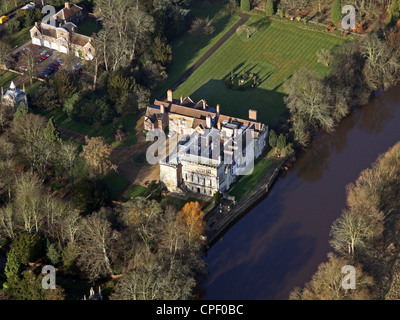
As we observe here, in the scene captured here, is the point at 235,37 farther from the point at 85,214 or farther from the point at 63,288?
the point at 63,288

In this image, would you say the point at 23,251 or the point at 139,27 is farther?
the point at 139,27

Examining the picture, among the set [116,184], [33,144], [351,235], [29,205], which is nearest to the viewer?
[351,235]

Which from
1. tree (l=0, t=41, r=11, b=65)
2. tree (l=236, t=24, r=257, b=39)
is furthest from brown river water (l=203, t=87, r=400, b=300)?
tree (l=0, t=41, r=11, b=65)

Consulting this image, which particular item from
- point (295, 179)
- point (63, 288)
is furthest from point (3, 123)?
point (295, 179)

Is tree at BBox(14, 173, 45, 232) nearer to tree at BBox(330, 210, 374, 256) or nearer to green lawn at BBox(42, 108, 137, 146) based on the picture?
green lawn at BBox(42, 108, 137, 146)

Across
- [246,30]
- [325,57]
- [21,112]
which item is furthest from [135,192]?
[246,30]

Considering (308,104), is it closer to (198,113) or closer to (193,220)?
(198,113)

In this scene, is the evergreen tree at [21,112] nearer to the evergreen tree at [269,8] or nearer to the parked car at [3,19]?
the parked car at [3,19]
